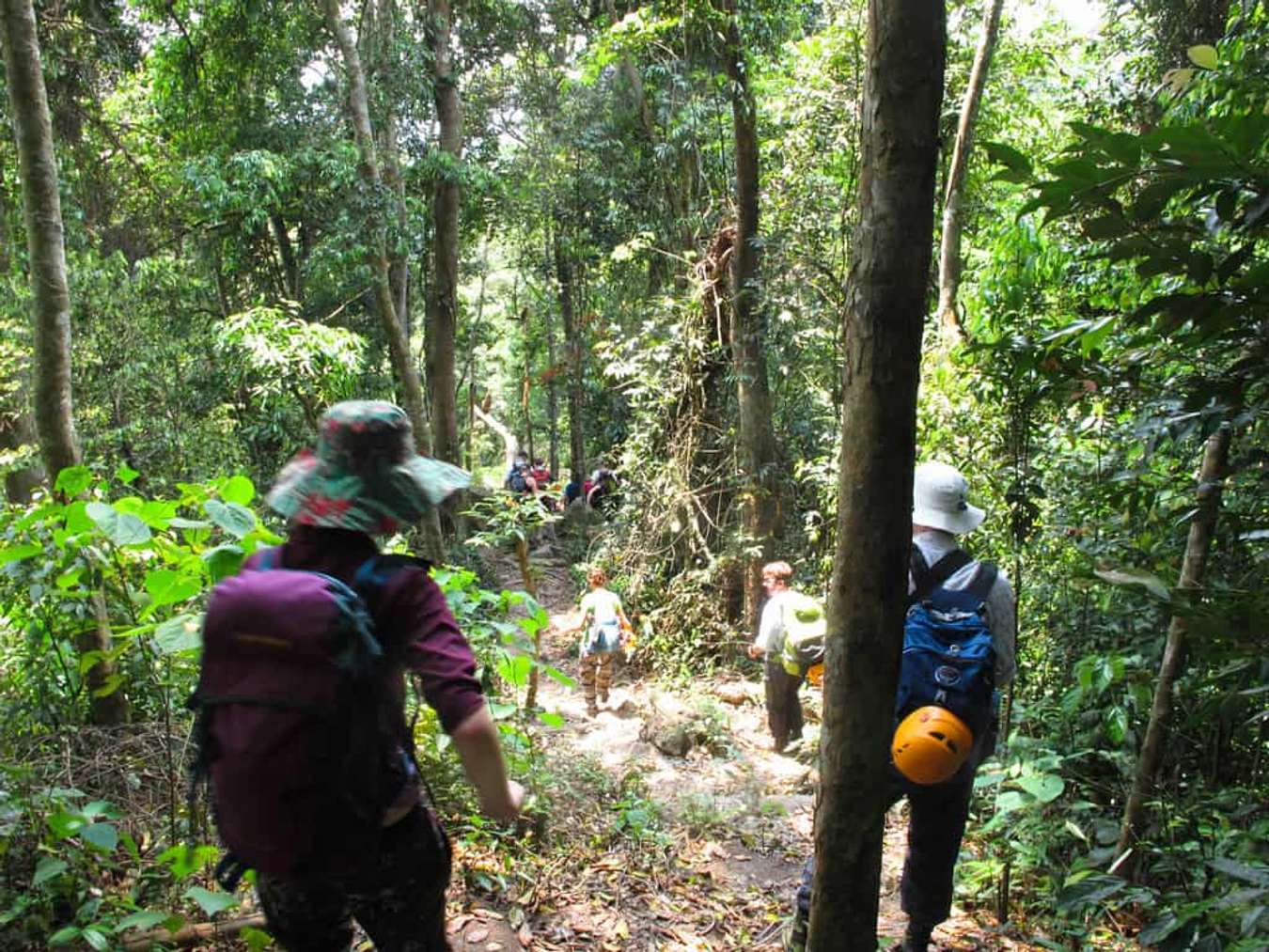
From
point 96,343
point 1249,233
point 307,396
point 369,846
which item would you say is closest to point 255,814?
point 369,846

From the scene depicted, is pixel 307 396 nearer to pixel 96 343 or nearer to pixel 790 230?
pixel 96 343

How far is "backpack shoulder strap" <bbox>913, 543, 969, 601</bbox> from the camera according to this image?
2.81 m

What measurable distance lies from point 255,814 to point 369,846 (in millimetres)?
274

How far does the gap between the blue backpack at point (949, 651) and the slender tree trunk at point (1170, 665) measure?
0.56 m

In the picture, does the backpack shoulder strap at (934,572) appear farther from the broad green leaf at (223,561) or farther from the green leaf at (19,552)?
the green leaf at (19,552)

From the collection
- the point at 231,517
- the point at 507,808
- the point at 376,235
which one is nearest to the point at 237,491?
the point at 231,517

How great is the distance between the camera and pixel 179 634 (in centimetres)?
255

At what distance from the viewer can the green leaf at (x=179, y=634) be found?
252 cm

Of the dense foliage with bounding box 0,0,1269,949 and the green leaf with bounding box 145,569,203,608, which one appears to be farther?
the green leaf with bounding box 145,569,203,608

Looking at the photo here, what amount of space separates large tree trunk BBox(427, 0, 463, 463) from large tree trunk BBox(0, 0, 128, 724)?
9.70m

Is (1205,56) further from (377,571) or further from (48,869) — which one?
(48,869)

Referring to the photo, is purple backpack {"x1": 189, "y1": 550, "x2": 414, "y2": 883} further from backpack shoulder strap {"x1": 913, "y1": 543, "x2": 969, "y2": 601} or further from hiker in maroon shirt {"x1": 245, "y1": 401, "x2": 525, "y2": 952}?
backpack shoulder strap {"x1": 913, "y1": 543, "x2": 969, "y2": 601}

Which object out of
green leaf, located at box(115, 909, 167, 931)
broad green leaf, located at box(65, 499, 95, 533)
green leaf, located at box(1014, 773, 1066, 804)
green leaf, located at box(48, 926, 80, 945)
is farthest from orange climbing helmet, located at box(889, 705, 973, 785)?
broad green leaf, located at box(65, 499, 95, 533)

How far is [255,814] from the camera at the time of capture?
168 cm
